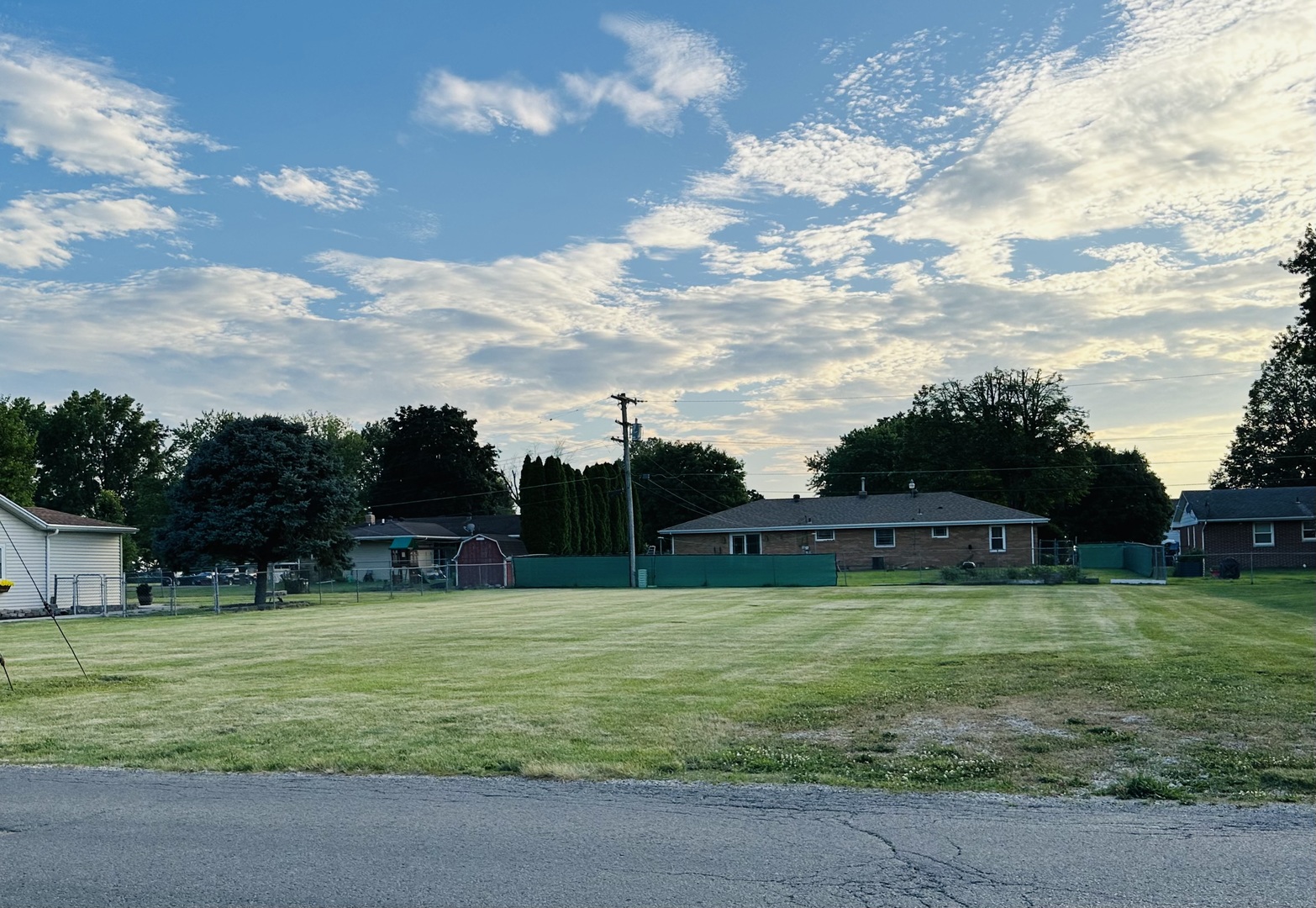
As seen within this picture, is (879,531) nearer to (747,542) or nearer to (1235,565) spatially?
(747,542)

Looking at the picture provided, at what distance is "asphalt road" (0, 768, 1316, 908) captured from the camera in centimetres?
554

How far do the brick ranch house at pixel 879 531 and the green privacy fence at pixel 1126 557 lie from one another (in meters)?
4.04

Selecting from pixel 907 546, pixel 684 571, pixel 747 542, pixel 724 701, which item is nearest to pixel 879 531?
pixel 907 546

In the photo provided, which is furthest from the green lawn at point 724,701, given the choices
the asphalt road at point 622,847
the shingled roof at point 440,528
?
the shingled roof at point 440,528

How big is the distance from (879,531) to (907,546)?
180 cm

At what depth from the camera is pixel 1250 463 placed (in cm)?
8362

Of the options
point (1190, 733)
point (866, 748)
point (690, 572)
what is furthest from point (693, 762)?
point (690, 572)

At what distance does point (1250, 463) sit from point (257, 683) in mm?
85949

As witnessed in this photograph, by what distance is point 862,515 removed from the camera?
62.0 m

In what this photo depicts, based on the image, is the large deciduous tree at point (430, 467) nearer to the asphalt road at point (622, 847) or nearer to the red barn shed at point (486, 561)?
the red barn shed at point (486, 561)

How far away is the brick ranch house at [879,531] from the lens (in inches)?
2328

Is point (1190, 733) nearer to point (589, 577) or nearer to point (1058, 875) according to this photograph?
point (1058, 875)

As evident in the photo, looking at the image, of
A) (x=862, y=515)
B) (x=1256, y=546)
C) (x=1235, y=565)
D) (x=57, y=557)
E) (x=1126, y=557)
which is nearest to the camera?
(x=57, y=557)

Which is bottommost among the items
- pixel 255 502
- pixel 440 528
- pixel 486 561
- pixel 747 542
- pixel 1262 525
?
pixel 486 561
